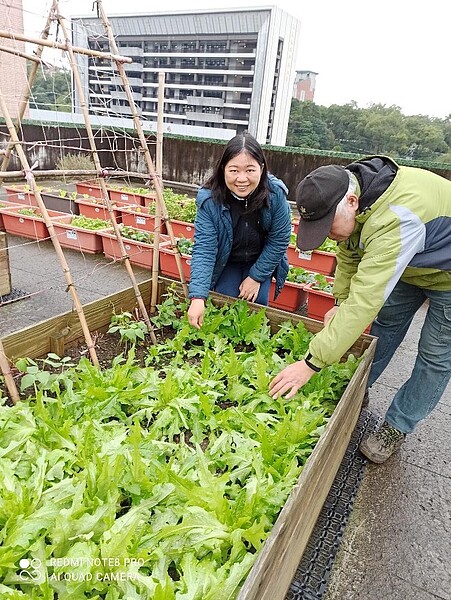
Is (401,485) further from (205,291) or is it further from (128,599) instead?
(128,599)

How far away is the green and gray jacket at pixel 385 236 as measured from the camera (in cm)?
170

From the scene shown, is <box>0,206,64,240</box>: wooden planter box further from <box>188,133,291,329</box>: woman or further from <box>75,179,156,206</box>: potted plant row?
<box>188,133,291,329</box>: woman

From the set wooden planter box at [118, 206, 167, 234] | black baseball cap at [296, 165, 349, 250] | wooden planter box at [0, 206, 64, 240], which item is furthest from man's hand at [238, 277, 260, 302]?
wooden planter box at [0, 206, 64, 240]

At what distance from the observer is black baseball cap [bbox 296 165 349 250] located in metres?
1.68

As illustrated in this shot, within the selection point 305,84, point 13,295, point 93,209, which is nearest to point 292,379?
point 13,295

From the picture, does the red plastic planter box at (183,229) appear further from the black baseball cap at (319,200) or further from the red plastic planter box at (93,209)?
the black baseball cap at (319,200)

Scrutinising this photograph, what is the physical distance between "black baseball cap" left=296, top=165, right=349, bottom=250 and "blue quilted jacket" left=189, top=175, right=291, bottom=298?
2.89 feet

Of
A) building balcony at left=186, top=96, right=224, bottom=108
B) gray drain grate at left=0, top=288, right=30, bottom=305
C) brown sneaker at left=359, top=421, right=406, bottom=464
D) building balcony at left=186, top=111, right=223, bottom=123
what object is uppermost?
building balcony at left=186, top=96, right=224, bottom=108

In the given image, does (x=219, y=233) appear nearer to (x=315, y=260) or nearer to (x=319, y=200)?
(x=319, y=200)

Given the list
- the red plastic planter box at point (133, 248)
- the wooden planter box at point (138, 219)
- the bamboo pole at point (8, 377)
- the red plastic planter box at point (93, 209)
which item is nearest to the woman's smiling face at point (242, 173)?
the bamboo pole at point (8, 377)

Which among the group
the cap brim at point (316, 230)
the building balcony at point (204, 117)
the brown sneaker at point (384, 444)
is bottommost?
the brown sneaker at point (384, 444)

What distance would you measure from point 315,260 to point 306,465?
11.9ft

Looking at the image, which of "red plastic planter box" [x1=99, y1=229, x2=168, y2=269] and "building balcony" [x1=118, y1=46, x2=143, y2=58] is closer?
"red plastic planter box" [x1=99, y1=229, x2=168, y2=269]

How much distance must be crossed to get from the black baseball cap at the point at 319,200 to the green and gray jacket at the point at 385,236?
0.52 feet
